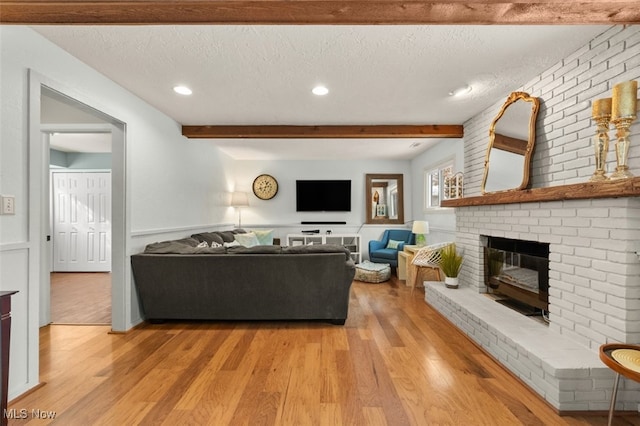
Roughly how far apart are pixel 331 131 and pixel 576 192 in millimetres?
2810

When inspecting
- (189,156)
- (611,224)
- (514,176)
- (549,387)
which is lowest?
(549,387)

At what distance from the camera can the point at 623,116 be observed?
171cm

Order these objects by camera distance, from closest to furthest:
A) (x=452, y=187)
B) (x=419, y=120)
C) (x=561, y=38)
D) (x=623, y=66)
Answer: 1. (x=623, y=66)
2. (x=561, y=38)
3. (x=419, y=120)
4. (x=452, y=187)

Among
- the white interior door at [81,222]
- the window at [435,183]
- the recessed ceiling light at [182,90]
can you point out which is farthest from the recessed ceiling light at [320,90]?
the white interior door at [81,222]

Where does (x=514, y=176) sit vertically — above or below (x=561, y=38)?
below

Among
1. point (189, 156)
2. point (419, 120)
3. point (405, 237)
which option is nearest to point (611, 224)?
point (419, 120)

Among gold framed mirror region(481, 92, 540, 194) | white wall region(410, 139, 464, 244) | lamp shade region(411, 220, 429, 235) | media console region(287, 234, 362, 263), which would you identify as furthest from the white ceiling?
media console region(287, 234, 362, 263)

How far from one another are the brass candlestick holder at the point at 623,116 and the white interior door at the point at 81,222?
6935 mm

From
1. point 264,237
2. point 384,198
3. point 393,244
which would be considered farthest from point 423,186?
point 264,237

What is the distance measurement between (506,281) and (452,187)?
1.87 meters

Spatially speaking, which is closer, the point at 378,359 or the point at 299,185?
the point at 378,359

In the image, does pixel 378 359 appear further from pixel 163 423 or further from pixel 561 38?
pixel 561 38

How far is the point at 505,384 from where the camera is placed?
75.5 inches

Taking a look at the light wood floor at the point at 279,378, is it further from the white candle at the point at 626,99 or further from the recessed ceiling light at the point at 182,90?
the recessed ceiling light at the point at 182,90
